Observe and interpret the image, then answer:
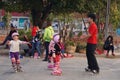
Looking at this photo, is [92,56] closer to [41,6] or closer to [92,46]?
[92,46]

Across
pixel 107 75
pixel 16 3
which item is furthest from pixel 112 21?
pixel 107 75

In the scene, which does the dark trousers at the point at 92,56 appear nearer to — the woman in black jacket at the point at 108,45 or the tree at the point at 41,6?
Result: the tree at the point at 41,6

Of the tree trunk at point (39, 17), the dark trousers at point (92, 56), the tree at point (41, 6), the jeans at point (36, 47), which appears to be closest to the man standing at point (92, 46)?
the dark trousers at point (92, 56)

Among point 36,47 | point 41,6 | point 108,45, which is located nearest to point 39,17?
point 41,6

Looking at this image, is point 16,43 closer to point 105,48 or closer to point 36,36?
point 36,36

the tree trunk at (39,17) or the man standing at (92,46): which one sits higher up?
the tree trunk at (39,17)

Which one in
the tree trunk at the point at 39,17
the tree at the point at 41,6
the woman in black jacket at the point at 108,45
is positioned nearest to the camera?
the tree at the point at 41,6

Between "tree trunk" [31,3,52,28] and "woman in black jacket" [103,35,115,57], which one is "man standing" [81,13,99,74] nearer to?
"woman in black jacket" [103,35,115,57]

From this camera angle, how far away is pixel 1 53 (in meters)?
22.0

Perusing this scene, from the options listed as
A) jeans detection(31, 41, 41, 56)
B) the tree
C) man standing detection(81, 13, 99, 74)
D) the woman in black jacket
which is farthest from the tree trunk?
man standing detection(81, 13, 99, 74)

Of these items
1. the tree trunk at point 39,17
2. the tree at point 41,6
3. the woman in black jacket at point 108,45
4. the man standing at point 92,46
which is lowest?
the woman in black jacket at point 108,45

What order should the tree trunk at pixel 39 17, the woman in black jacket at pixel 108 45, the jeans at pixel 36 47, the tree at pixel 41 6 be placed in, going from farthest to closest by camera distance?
the tree trunk at pixel 39 17
the woman in black jacket at pixel 108 45
the tree at pixel 41 6
the jeans at pixel 36 47

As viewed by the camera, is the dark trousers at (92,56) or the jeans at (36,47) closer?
the dark trousers at (92,56)

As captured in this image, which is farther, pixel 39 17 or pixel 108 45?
pixel 39 17
